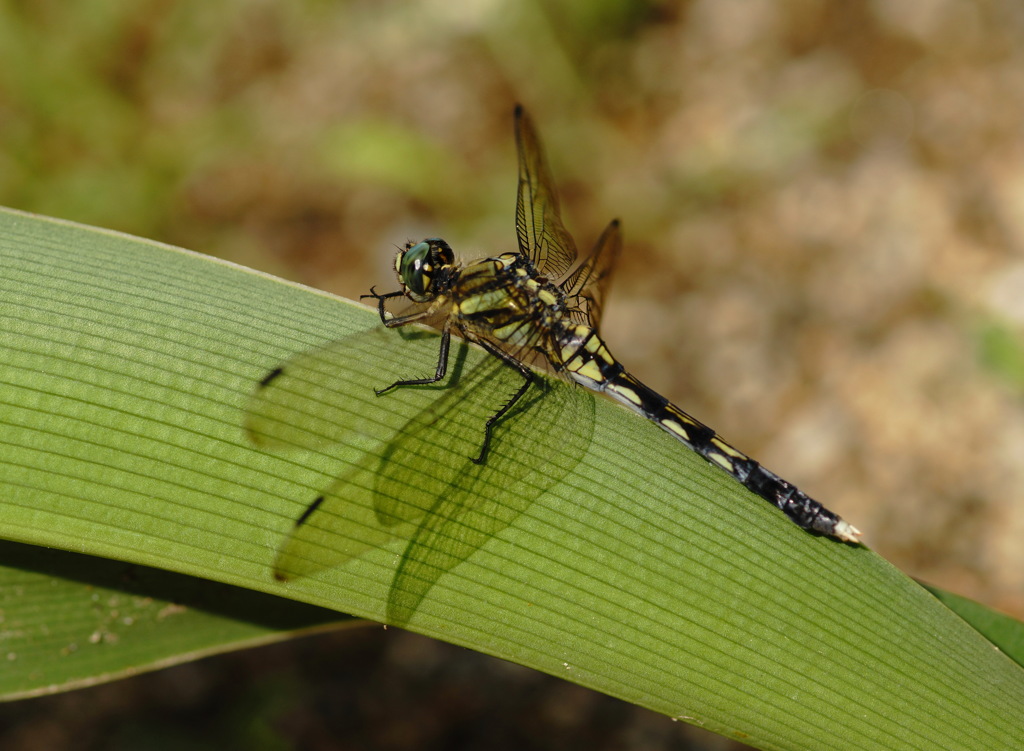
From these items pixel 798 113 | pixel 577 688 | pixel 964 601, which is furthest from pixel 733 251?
pixel 964 601

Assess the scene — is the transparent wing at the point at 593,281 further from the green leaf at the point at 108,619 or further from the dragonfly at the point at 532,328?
the green leaf at the point at 108,619

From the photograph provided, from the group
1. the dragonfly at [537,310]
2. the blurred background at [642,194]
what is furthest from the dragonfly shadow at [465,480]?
the blurred background at [642,194]

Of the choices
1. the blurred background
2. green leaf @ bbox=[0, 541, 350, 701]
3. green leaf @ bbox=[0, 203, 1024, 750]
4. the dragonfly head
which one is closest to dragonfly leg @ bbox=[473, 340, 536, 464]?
green leaf @ bbox=[0, 203, 1024, 750]

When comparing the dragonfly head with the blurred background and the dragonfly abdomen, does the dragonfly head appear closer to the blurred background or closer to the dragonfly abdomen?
the dragonfly abdomen

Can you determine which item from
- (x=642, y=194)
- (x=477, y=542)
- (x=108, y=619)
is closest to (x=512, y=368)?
(x=477, y=542)

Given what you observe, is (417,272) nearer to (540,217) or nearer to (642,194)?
(540,217)

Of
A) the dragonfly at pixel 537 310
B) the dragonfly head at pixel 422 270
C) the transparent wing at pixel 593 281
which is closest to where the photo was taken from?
the dragonfly at pixel 537 310

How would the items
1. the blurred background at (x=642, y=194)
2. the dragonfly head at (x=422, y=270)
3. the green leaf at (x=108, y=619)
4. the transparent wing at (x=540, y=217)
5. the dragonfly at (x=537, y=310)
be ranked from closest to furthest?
the green leaf at (x=108, y=619), the dragonfly at (x=537, y=310), the dragonfly head at (x=422, y=270), the transparent wing at (x=540, y=217), the blurred background at (x=642, y=194)

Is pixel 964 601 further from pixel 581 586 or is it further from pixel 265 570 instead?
pixel 265 570
